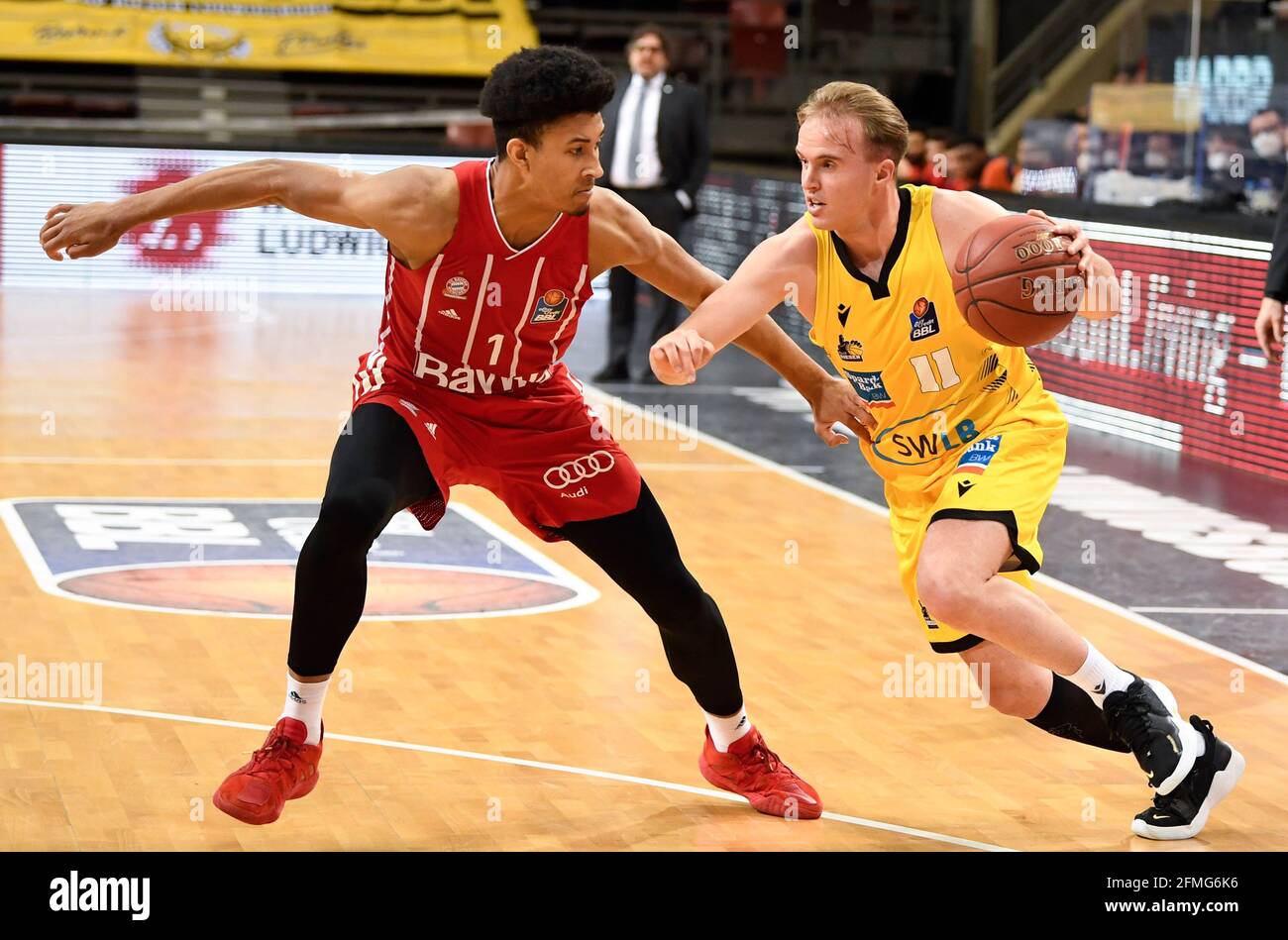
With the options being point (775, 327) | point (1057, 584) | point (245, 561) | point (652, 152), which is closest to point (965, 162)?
point (652, 152)

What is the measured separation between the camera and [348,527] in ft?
13.6

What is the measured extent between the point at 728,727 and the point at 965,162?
9106 millimetres

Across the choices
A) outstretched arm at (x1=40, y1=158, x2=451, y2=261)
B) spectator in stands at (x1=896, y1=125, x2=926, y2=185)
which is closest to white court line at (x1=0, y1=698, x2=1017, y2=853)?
outstretched arm at (x1=40, y1=158, x2=451, y2=261)

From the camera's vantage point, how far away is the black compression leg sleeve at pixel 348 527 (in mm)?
4156

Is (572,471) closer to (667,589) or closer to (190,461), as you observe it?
(667,589)

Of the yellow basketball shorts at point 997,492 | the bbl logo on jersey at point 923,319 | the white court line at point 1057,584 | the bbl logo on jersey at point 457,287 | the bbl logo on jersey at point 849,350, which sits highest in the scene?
the bbl logo on jersey at point 457,287

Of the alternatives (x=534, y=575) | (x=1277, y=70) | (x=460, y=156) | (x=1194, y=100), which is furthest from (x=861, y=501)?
(x=460, y=156)

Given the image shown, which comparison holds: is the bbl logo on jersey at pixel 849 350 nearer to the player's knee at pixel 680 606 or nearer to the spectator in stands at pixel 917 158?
the player's knee at pixel 680 606

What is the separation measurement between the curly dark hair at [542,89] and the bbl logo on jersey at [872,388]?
936 millimetres

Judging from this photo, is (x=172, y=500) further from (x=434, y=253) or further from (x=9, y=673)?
(x=434, y=253)

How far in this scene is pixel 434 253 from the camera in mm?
4391

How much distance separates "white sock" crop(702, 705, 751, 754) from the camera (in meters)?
4.68

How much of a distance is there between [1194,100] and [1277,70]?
128 cm
